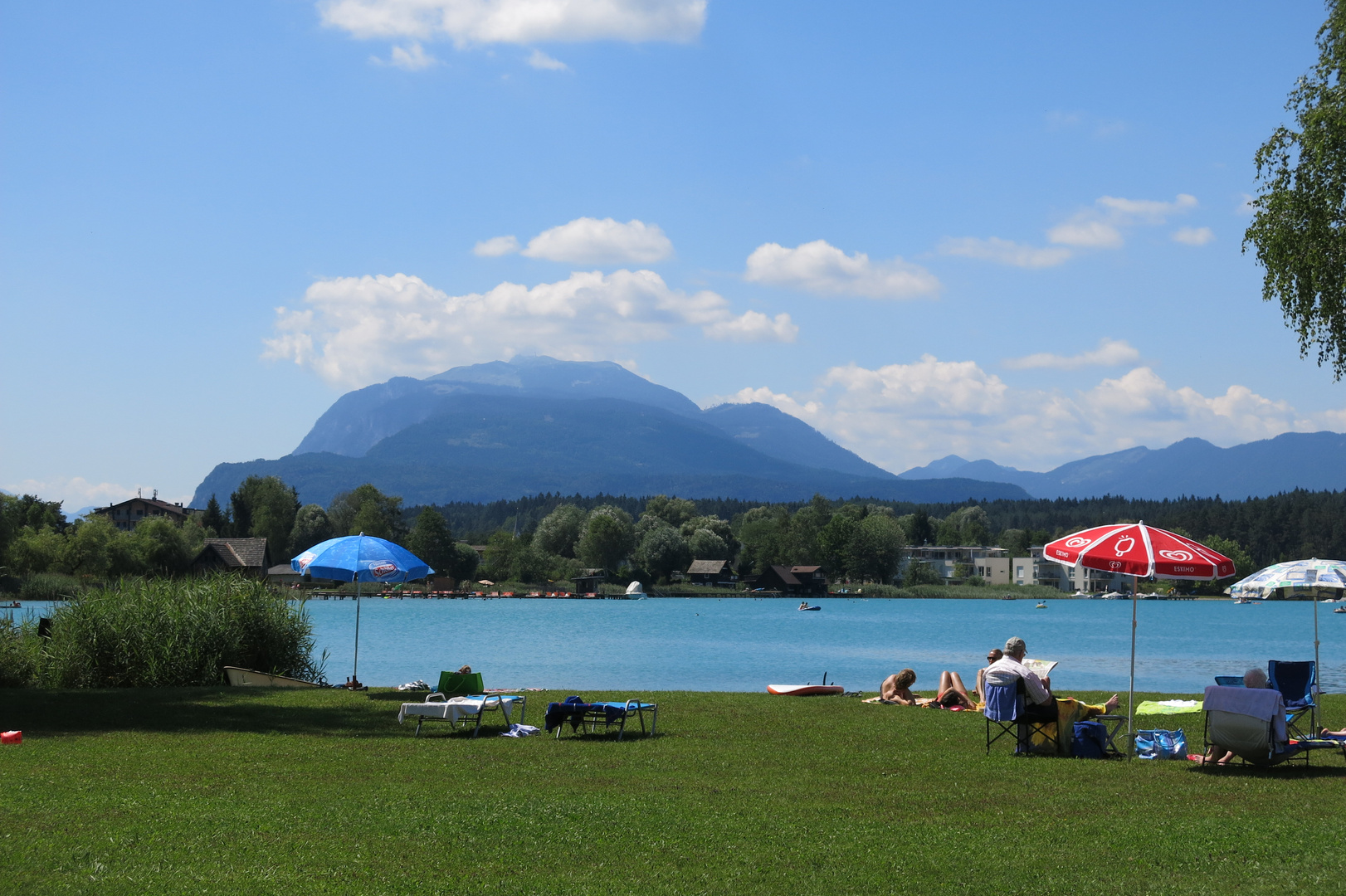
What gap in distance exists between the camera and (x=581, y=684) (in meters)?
32.9

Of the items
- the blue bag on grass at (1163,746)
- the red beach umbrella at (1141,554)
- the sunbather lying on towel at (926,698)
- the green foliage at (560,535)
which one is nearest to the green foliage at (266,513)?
the green foliage at (560,535)

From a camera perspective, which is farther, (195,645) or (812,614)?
(812,614)

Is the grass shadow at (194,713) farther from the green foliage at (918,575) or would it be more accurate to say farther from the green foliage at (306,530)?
the green foliage at (918,575)

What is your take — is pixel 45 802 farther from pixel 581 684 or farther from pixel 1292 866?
pixel 581 684

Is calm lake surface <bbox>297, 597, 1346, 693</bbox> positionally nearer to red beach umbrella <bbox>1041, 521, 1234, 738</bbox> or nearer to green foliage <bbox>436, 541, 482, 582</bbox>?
red beach umbrella <bbox>1041, 521, 1234, 738</bbox>

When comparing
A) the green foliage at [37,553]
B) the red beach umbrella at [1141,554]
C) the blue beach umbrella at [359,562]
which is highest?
the red beach umbrella at [1141,554]

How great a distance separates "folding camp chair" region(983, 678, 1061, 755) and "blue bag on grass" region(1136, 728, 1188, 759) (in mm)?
874

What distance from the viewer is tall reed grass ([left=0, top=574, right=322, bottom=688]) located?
1961 centimetres

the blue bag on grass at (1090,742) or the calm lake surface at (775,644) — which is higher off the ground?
the blue bag on grass at (1090,742)

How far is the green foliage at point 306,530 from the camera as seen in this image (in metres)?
118

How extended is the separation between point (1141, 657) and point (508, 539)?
104090 millimetres

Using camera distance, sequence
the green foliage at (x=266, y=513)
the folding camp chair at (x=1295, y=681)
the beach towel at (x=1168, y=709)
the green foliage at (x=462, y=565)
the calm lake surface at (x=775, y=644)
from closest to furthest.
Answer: the folding camp chair at (x=1295, y=681) → the beach towel at (x=1168, y=709) → the calm lake surface at (x=775, y=644) → the green foliage at (x=266, y=513) → the green foliage at (x=462, y=565)

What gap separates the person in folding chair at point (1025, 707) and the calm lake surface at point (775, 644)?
11359 millimetres

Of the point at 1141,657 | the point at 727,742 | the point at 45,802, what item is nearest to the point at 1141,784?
the point at 727,742
